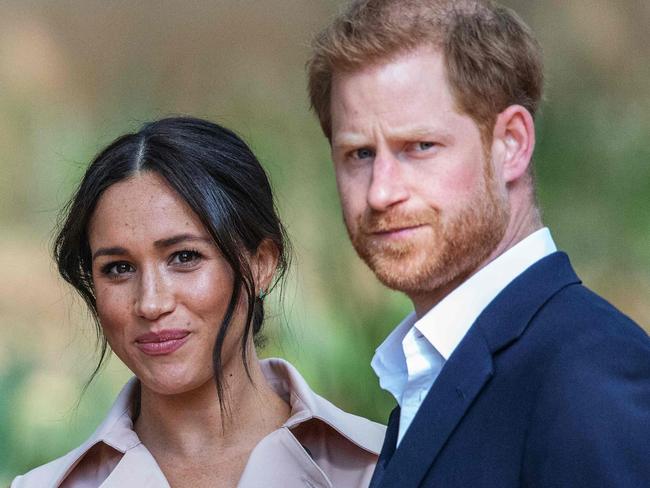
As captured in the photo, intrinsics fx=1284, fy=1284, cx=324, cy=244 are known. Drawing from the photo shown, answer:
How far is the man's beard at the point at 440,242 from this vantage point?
5.73 ft

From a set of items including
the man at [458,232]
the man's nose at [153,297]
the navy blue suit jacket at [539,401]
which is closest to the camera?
the navy blue suit jacket at [539,401]

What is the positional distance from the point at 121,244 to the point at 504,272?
101cm

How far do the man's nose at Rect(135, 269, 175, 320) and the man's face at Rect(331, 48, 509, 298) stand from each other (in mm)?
751

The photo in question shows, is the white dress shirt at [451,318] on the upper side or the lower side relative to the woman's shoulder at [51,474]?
upper

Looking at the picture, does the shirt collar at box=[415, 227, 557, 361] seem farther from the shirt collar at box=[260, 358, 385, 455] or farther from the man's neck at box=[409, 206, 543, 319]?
the shirt collar at box=[260, 358, 385, 455]

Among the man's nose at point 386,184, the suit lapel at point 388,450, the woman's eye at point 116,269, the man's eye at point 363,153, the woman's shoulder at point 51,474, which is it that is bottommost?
the woman's shoulder at point 51,474

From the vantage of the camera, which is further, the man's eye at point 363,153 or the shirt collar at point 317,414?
the shirt collar at point 317,414

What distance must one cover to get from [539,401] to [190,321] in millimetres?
1113

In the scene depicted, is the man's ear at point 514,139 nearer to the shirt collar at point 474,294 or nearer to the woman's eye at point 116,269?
the shirt collar at point 474,294

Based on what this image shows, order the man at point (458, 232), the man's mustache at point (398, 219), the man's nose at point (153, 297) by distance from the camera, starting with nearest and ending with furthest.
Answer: the man at point (458, 232) < the man's mustache at point (398, 219) < the man's nose at point (153, 297)

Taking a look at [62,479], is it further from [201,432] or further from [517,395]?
[517,395]

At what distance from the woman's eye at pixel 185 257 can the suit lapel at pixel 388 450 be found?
2.26ft

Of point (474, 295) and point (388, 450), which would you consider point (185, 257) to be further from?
point (474, 295)

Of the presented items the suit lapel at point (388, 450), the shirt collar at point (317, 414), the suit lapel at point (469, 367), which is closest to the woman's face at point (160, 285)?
the shirt collar at point (317, 414)
